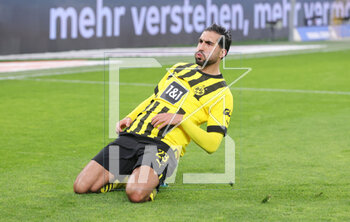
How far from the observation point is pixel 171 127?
5320mm

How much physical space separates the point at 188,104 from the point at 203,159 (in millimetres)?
1464

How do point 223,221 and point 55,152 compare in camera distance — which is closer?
point 223,221

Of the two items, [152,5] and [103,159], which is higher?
[152,5]

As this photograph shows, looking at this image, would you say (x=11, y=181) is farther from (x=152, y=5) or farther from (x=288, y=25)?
(x=288, y=25)

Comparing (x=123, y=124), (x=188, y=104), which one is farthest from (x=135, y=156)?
(x=188, y=104)

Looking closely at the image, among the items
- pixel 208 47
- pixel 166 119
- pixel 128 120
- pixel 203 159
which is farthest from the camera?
pixel 203 159

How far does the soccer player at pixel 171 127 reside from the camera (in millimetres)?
5211

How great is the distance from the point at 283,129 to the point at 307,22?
2339 centimetres

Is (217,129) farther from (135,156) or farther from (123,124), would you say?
(123,124)

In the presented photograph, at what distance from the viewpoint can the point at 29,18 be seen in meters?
19.3

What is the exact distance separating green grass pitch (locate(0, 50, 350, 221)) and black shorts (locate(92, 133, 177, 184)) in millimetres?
183

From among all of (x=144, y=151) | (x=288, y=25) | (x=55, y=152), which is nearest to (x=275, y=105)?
(x=55, y=152)

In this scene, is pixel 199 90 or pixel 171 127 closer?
pixel 171 127

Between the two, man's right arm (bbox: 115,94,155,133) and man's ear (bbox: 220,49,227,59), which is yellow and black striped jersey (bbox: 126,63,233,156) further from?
man's ear (bbox: 220,49,227,59)
